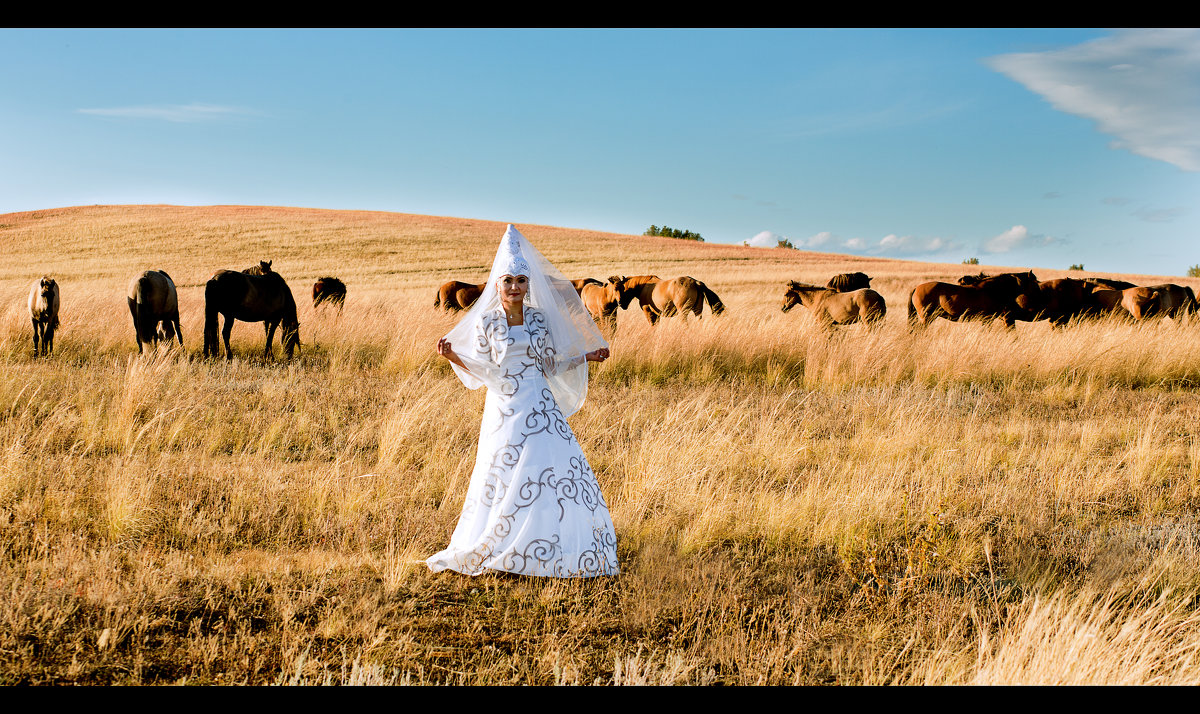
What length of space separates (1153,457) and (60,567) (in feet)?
26.7

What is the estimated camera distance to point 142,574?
11.9 feet

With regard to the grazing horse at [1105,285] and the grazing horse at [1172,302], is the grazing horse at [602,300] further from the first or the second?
the grazing horse at [1172,302]

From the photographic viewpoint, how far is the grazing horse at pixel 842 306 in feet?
43.4

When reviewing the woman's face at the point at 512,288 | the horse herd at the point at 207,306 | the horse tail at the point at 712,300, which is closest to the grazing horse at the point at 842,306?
the horse tail at the point at 712,300

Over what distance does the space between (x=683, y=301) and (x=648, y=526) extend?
11189 mm

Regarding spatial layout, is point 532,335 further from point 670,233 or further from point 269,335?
point 670,233

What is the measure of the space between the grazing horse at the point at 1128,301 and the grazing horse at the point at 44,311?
Result: 19277 millimetres

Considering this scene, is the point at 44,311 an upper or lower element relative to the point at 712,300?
lower

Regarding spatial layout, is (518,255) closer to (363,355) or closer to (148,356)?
(148,356)

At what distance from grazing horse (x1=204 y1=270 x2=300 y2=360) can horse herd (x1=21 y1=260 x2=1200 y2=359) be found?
14mm

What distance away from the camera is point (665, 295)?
1577cm

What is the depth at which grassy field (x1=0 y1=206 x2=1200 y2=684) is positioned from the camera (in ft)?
10.3

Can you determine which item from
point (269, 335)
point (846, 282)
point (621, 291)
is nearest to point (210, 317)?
point (269, 335)

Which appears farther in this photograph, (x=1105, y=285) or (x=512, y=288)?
(x=1105, y=285)
